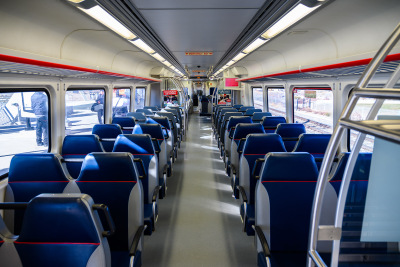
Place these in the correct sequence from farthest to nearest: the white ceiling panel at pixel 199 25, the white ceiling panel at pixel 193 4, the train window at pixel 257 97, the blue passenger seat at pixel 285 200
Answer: the train window at pixel 257 97 < the white ceiling panel at pixel 199 25 < the white ceiling panel at pixel 193 4 < the blue passenger seat at pixel 285 200

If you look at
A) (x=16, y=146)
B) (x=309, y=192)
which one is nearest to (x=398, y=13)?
(x=309, y=192)

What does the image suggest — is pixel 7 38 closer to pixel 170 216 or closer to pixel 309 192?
pixel 170 216

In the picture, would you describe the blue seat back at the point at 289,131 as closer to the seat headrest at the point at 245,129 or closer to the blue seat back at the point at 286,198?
the seat headrest at the point at 245,129

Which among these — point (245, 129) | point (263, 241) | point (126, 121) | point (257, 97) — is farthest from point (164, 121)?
point (257, 97)

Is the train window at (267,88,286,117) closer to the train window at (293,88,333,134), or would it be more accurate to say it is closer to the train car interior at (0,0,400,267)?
the train window at (293,88,333,134)

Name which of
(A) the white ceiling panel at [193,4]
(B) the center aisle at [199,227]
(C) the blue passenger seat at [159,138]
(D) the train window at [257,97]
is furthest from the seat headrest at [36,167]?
(D) the train window at [257,97]

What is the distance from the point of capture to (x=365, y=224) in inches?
65.9

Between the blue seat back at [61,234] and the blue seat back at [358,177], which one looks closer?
the blue seat back at [61,234]

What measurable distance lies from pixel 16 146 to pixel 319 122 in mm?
5562

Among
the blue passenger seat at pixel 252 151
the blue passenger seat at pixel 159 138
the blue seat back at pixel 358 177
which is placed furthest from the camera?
the blue passenger seat at pixel 159 138

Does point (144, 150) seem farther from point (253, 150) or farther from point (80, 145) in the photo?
point (253, 150)

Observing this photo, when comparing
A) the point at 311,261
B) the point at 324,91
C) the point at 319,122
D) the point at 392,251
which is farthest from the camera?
the point at 319,122

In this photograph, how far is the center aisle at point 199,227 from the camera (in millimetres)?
3273

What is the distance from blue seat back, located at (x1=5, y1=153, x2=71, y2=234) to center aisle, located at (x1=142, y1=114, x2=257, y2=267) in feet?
4.20
